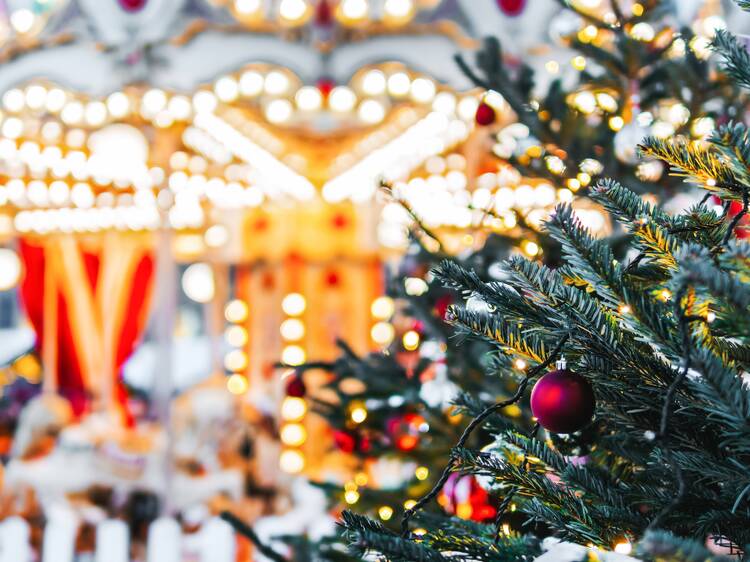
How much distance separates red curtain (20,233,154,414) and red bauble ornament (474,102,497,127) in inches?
218

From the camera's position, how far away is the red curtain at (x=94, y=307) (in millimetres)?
6777

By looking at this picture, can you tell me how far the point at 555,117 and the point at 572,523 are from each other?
3.48ft

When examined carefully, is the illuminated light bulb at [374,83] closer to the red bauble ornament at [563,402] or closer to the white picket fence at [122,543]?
the white picket fence at [122,543]

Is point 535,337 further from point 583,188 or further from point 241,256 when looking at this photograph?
point 241,256

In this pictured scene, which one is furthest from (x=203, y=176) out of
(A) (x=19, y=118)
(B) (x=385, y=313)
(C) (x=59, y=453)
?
(C) (x=59, y=453)

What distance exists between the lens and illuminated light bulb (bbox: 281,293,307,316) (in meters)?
4.46

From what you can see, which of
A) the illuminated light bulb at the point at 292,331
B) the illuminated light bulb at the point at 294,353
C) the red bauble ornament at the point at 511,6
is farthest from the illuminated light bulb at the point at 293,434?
the red bauble ornament at the point at 511,6

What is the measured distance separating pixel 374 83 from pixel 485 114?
7.54 ft

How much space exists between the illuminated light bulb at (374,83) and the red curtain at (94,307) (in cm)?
353

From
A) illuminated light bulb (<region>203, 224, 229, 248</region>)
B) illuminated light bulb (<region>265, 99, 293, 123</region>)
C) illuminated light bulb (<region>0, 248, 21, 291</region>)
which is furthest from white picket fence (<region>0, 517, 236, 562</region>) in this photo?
illuminated light bulb (<region>0, 248, 21, 291</region>)

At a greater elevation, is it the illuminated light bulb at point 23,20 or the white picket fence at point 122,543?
the illuminated light bulb at point 23,20

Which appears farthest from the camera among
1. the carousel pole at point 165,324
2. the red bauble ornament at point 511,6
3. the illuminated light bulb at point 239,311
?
the illuminated light bulb at point 239,311

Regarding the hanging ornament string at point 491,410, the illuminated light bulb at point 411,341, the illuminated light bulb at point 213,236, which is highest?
the illuminated light bulb at point 213,236

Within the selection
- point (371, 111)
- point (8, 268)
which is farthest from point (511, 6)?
point (8, 268)
